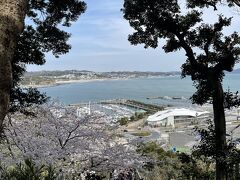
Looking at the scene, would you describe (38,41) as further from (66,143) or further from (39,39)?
(66,143)

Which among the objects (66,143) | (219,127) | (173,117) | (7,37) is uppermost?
(7,37)

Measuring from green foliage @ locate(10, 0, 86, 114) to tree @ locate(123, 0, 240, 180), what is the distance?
999 millimetres

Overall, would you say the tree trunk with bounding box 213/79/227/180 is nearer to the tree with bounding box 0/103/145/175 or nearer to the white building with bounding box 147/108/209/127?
the tree with bounding box 0/103/145/175

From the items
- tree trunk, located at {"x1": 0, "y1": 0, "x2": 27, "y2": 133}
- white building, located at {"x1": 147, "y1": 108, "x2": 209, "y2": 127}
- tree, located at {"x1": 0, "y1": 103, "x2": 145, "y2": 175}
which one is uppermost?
tree trunk, located at {"x1": 0, "y1": 0, "x2": 27, "y2": 133}

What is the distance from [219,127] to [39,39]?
2.97 metres

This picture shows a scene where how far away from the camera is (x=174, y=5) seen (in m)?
5.79

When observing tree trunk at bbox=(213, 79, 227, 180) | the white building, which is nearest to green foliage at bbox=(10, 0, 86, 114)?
tree trunk at bbox=(213, 79, 227, 180)

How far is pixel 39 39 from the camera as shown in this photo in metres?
6.28

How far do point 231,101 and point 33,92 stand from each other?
115 inches

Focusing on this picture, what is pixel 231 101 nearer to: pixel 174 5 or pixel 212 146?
pixel 212 146

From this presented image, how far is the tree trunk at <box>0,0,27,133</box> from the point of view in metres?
2.00

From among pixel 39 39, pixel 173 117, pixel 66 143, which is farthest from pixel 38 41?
pixel 173 117

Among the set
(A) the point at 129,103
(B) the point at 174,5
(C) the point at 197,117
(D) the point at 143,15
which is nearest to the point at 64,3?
(D) the point at 143,15

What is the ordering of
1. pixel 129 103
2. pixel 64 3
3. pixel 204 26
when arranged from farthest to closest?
pixel 129 103
pixel 64 3
pixel 204 26
